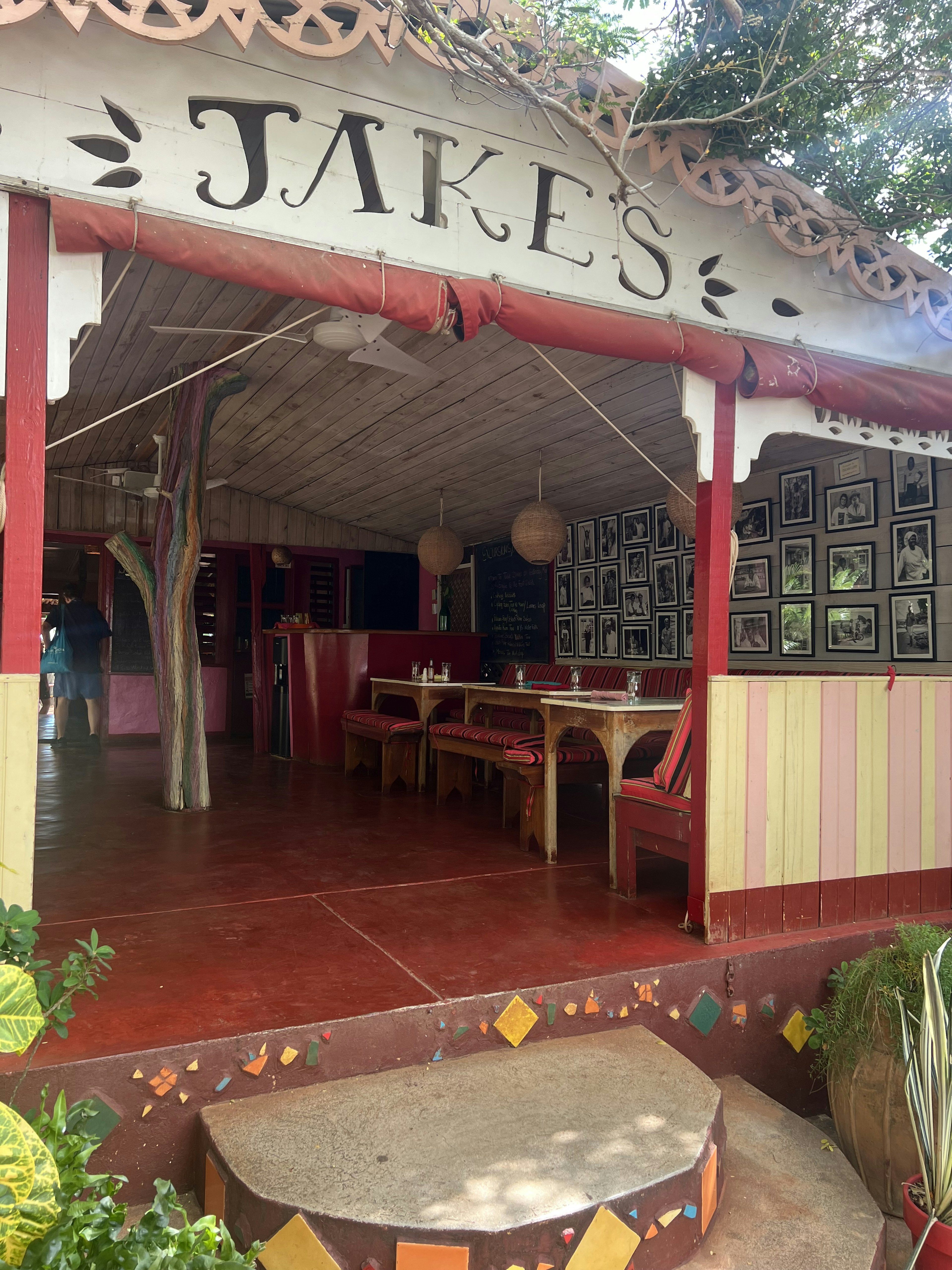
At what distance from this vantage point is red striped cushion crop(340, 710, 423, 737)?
6.77m

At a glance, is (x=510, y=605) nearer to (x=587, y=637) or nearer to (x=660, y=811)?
(x=587, y=637)

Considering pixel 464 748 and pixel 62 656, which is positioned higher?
pixel 62 656

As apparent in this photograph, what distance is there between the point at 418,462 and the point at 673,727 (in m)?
4.12

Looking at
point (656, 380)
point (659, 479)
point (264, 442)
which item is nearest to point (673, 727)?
point (656, 380)

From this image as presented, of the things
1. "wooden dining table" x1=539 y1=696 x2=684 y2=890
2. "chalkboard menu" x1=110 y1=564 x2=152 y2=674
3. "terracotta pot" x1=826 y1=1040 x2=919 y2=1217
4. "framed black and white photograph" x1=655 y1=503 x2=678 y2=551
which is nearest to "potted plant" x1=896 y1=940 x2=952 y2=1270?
"terracotta pot" x1=826 y1=1040 x2=919 y2=1217

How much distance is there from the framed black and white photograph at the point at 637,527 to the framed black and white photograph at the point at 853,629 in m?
2.02

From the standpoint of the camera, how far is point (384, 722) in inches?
273

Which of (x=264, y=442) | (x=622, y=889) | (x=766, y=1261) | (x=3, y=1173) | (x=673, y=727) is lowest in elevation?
(x=766, y=1261)

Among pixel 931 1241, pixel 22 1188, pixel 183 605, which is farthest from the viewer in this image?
pixel 183 605

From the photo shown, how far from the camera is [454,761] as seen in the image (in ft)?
21.7

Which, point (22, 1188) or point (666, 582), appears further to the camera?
point (666, 582)

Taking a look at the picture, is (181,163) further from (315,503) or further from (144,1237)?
(315,503)

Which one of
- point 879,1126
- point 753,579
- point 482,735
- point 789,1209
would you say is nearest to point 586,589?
point 753,579

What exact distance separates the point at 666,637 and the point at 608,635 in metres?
0.82
